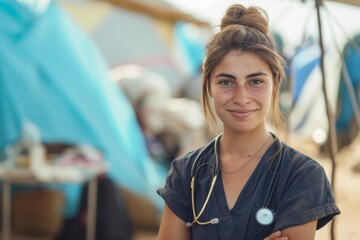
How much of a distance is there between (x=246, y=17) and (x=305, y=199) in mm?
433

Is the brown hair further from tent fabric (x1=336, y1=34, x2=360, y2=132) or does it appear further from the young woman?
tent fabric (x1=336, y1=34, x2=360, y2=132)

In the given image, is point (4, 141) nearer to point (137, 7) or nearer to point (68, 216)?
point (68, 216)

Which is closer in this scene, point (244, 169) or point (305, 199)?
point (305, 199)

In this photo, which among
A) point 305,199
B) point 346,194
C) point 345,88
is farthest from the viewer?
point 346,194

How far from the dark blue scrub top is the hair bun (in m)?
0.27

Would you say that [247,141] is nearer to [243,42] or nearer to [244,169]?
[244,169]

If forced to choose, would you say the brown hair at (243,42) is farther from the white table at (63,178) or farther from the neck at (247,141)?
the white table at (63,178)

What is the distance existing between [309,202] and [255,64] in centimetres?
32

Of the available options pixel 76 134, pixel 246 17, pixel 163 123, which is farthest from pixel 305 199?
pixel 163 123

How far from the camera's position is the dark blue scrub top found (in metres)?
1.42

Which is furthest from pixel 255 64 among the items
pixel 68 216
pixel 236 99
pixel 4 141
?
pixel 68 216

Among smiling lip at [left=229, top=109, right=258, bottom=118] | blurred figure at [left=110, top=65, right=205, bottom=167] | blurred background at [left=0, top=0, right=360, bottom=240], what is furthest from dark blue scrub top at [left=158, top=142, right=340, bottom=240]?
blurred figure at [left=110, top=65, right=205, bottom=167]

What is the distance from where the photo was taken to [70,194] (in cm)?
468

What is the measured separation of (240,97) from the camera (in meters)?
1.49
